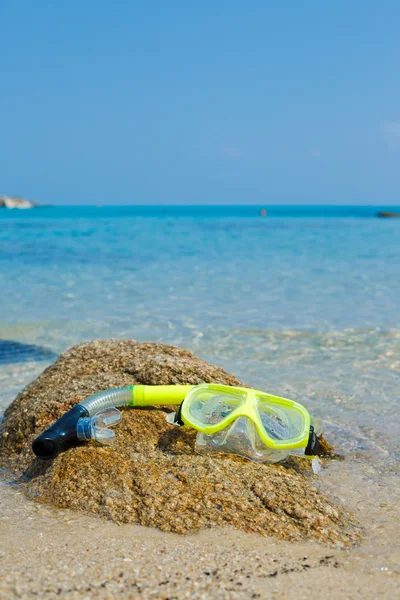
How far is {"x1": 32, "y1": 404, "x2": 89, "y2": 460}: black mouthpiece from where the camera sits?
3309 mm

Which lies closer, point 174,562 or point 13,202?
point 174,562

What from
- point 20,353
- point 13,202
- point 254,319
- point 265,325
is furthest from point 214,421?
point 13,202

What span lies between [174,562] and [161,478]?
75 centimetres

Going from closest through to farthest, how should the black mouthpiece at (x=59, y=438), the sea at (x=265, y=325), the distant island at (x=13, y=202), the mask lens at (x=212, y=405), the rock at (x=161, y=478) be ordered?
the rock at (x=161, y=478) → the black mouthpiece at (x=59, y=438) → the mask lens at (x=212, y=405) → the sea at (x=265, y=325) → the distant island at (x=13, y=202)

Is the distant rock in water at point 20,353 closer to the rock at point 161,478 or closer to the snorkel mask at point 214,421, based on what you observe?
the rock at point 161,478

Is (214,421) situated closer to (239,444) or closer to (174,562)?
(239,444)

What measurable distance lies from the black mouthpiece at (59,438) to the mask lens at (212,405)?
23.6 inches

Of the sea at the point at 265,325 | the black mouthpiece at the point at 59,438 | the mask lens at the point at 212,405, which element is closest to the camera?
the black mouthpiece at the point at 59,438

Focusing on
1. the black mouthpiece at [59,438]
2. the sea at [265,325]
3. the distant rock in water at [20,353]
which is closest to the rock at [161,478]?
the black mouthpiece at [59,438]

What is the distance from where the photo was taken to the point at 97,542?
2672mm

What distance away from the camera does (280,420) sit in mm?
3496

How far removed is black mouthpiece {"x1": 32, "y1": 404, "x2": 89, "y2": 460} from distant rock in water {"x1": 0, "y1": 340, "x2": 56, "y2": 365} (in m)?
3.81

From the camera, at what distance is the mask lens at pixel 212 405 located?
3434mm

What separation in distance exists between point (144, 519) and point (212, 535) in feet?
1.11
